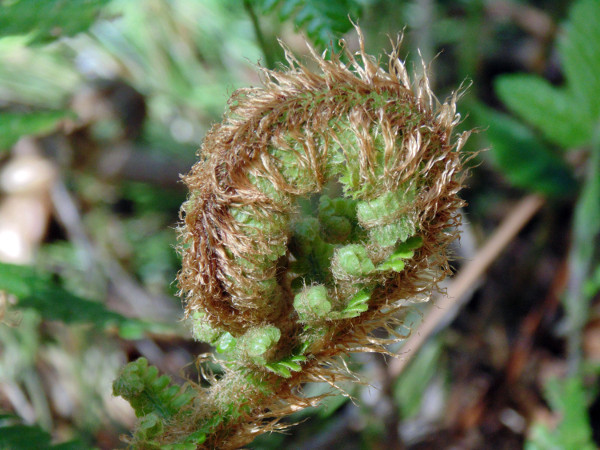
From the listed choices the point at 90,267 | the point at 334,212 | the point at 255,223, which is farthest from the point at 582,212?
the point at 90,267

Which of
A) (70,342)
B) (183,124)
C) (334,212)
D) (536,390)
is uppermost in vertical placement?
(334,212)

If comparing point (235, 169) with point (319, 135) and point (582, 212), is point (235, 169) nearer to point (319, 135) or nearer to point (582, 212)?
point (319, 135)

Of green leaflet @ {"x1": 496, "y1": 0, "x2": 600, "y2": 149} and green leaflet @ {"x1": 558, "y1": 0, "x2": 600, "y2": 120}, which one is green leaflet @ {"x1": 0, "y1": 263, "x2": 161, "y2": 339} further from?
green leaflet @ {"x1": 558, "y1": 0, "x2": 600, "y2": 120}

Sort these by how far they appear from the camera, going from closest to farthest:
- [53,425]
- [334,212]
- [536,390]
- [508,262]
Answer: [334,212] → [53,425] → [536,390] → [508,262]

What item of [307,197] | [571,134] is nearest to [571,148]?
[571,134]

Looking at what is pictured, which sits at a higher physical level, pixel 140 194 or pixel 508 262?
pixel 140 194

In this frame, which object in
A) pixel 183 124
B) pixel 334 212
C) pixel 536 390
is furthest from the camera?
pixel 183 124

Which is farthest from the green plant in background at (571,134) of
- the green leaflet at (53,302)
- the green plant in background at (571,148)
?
the green leaflet at (53,302)

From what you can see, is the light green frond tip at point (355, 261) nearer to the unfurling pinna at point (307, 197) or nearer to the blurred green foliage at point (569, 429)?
the unfurling pinna at point (307, 197)
